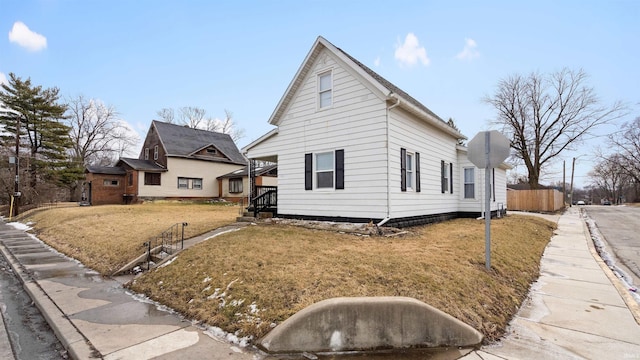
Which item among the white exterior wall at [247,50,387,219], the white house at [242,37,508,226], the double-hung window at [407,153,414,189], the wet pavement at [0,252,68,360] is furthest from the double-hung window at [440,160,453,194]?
the wet pavement at [0,252,68,360]

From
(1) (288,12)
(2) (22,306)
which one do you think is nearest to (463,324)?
(2) (22,306)

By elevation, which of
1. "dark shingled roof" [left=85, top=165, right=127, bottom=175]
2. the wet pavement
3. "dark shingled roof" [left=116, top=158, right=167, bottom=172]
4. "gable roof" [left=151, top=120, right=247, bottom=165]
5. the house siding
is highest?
"gable roof" [left=151, top=120, right=247, bottom=165]

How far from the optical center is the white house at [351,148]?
29.5ft

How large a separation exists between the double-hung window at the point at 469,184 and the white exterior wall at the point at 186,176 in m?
24.9

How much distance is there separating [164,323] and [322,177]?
6.90 meters

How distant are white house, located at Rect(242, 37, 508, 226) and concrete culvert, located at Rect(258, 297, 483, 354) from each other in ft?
17.6

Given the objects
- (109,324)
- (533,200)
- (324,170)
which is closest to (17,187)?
(324,170)

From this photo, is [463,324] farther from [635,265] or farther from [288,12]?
[288,12]

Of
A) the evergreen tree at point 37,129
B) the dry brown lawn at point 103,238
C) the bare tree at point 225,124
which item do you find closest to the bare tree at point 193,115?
the bare tree at point 225,124

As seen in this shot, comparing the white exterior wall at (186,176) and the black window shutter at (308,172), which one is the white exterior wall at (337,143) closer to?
the black window shutter at (308,172)

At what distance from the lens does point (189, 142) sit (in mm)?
31016

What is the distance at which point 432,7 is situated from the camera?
11.3 m

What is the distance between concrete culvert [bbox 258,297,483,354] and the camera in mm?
3258

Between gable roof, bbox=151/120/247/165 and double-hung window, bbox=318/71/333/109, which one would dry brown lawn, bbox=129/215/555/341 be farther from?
gable roof, bbox=151/120/247/165
